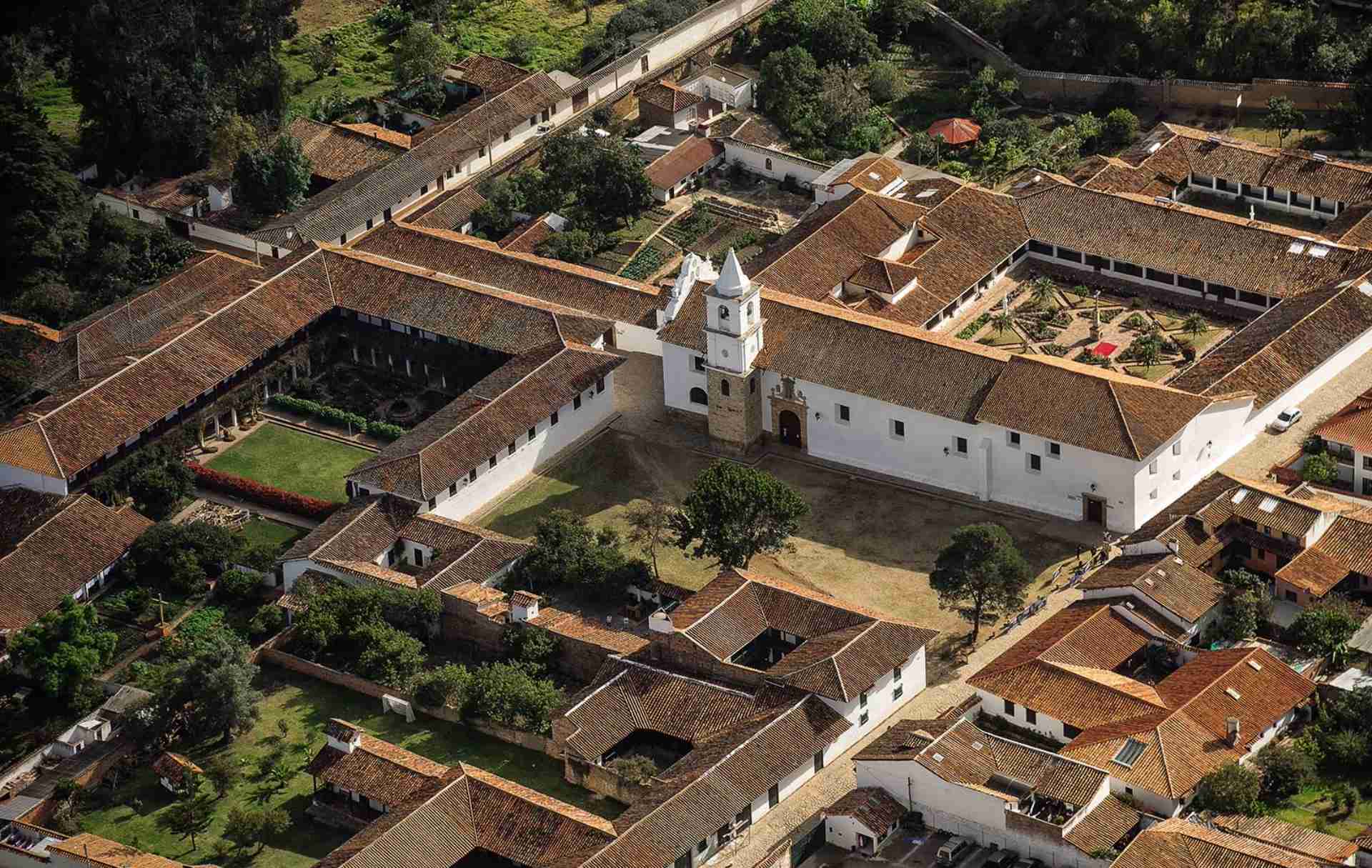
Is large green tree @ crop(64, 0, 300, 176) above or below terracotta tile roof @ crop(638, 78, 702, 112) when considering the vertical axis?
above

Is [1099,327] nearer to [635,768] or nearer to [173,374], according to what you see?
[635,768]

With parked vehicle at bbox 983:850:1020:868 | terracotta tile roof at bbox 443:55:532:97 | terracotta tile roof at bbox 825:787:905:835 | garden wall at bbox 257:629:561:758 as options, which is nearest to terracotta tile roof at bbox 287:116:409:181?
terracotta tile roof at bbox 443:55:532:97

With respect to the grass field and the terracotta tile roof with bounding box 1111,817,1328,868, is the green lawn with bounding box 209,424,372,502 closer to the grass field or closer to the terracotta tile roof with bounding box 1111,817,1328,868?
the grass field

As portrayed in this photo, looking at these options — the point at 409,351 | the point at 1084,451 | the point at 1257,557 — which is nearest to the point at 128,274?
the point at 409,351

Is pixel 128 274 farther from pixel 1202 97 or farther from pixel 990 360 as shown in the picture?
pixel 1202 97

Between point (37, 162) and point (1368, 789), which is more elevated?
point (37, 162)

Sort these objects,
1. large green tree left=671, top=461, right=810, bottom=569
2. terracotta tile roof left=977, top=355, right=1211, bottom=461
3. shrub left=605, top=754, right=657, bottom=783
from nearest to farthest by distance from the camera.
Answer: shrub left=605, top=754, right=657, bottom=783, large green tree left=671, top=461, right=810, bottom=569, terracotta tile roof left=977, top=355, right=1211, bottom=461

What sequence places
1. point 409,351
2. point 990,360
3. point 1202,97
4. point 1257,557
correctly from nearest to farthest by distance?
point 1257,557 → point 990,360 → point 409,351 → point 1202,97
